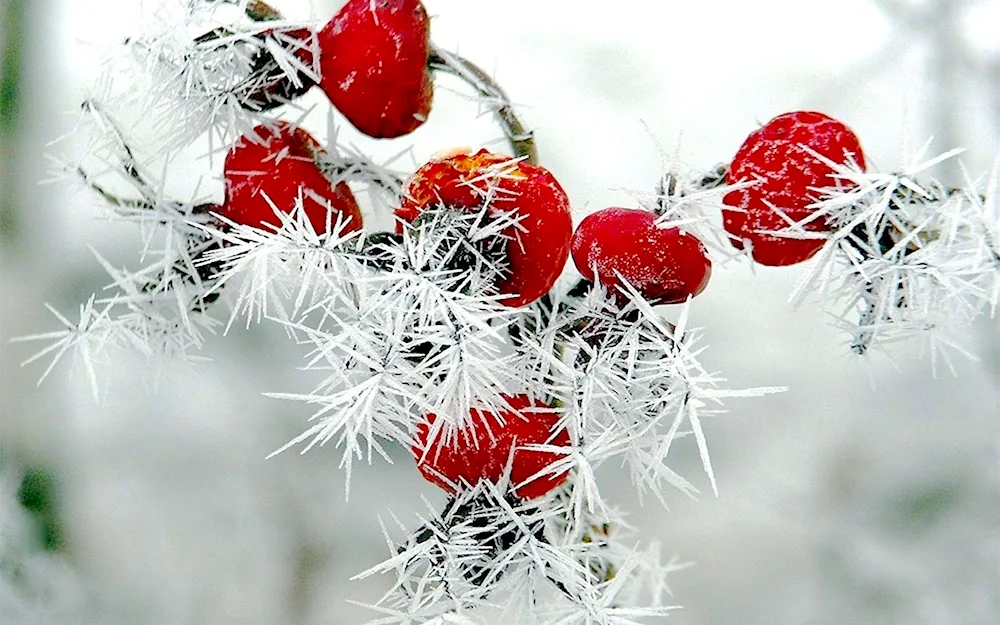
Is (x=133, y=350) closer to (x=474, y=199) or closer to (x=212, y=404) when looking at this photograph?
(x=474, y=199)

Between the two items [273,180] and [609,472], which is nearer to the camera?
[273,180]

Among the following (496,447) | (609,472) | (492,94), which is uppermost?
(492,94)

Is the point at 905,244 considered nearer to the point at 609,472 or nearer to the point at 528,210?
the point at 528,210

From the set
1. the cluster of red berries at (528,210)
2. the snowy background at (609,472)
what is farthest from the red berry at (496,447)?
the snowy background at (609,472)

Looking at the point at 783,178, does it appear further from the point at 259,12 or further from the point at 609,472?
the point at 609,472

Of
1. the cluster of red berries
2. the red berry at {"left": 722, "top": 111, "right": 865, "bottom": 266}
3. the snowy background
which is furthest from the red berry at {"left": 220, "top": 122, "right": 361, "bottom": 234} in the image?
the snowy background

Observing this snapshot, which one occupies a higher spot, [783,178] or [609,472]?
[783,178]

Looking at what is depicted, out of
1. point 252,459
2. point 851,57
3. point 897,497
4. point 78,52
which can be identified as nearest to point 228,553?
point 252,459

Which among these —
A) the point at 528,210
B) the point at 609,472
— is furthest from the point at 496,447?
the point at 609,472
